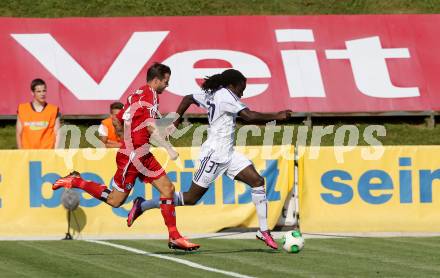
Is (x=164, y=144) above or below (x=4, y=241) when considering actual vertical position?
above

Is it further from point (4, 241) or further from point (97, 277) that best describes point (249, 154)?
point (97, 277)

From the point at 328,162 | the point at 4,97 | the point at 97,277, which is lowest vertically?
the point at 97,277

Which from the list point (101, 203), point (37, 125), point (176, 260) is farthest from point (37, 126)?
point (176, 260)

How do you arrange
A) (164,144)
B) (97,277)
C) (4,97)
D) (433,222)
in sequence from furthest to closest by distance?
(4,97) < (433,222) < (164,144) < (97,277)

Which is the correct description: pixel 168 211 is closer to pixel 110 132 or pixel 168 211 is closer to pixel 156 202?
pixel 156 202

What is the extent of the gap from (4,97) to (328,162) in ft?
27.8

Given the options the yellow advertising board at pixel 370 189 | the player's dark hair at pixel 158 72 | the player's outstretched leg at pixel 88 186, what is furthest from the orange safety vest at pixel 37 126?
the player's dark hair at pixel 158 72

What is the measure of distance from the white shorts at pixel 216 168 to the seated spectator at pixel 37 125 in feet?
14.6

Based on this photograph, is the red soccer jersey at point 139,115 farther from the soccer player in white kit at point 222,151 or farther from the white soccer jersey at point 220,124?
the white soccer jersey at point 220,124

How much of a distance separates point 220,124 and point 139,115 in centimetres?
98

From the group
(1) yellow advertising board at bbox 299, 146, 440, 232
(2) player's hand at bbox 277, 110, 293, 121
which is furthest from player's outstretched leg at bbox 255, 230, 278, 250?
(1) yellow advertising board at bbox 299, 146, 440, 232

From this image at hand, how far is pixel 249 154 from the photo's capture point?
56.4 feet

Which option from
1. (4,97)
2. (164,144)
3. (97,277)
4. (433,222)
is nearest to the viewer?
(97,277)

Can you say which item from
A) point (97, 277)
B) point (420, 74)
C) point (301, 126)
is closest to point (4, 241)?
point (97, 277)
